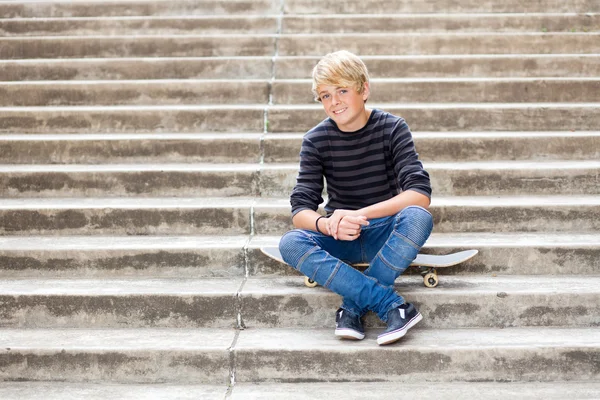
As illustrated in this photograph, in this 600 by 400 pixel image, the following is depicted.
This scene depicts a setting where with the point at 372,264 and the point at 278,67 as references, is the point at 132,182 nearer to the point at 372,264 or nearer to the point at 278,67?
the point at 278,67

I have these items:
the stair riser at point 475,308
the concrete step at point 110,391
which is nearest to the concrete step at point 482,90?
the stair riser at point 475,308

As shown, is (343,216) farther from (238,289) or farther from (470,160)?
(470,160)

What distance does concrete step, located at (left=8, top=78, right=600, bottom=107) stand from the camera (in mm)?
4398

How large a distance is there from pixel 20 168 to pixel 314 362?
2.31 m

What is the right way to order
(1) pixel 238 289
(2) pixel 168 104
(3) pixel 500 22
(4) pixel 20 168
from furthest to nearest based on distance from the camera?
(3) pixel 500 22, (2) pixel 168 104, (4) pixel 20 168, (1) pixel 238 289

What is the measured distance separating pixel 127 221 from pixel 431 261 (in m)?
1.66

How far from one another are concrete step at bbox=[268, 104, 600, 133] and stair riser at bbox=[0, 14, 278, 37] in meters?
1.42

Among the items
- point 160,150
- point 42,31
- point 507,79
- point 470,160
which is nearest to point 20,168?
point 160,150

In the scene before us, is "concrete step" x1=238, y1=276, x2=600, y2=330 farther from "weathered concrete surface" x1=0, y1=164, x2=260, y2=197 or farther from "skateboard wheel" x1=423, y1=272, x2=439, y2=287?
"weathered concrete surface" x1=0, y1=164, x2=260, y2=197

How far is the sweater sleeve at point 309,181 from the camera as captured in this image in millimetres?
2982

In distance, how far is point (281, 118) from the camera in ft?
14.0

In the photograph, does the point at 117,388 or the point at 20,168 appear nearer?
the point at 117,388

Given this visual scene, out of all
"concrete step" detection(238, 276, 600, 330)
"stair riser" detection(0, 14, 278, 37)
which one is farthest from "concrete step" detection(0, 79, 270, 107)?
"concrete step" detection(238, 276, 600, 330)

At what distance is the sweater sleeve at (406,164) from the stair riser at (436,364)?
706mm
